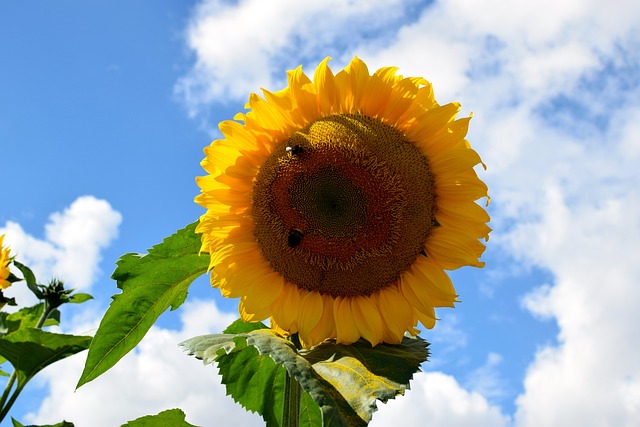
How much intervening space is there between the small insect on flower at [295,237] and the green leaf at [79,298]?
3.38m

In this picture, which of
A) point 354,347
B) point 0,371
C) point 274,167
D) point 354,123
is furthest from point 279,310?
point 0,371

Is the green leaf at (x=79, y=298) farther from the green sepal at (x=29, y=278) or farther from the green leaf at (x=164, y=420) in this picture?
the green leaf at (x=164, y=420)

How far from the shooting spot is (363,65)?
109 inches

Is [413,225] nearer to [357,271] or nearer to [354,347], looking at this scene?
[357,271]

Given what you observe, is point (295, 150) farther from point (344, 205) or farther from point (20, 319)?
point (20, 319)

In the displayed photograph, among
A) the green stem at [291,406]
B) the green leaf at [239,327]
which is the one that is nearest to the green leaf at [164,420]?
the green leaf at [239,327]

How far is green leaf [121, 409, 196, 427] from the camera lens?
3195 millimetres

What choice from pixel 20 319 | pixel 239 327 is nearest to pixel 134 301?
pixel 239 327

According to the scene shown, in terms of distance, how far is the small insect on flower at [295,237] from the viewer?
9.15 feet

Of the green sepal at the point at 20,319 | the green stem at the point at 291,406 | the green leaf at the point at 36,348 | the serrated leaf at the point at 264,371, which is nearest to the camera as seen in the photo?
the serrated leaf at the point at 264,371

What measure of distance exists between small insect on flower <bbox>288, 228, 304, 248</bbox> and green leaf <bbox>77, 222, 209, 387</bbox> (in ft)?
1.40

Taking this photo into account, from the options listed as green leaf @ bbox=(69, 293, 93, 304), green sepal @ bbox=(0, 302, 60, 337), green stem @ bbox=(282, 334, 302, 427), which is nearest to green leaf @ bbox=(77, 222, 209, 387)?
green stem @ bbox=(282, 334, 302, 427)

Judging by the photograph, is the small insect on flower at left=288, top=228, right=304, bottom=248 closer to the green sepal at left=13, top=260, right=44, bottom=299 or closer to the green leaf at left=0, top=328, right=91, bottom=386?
the green leaf at left=0, top=328, right=91, bottom=386

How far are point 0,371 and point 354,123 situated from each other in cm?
439
